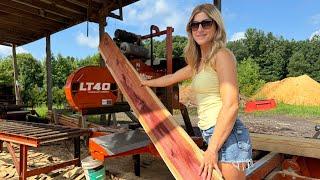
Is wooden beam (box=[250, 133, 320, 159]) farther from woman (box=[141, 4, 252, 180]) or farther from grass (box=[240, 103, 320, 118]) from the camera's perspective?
grass (box=[240, 103, 320, 118])

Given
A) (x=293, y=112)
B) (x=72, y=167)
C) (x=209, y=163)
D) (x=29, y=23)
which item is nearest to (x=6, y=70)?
(x=29, y=23)

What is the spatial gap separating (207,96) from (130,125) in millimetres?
3664

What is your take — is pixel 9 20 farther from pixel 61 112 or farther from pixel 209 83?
pixel 209 83

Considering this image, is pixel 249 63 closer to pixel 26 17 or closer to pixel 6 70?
pixel 6 70

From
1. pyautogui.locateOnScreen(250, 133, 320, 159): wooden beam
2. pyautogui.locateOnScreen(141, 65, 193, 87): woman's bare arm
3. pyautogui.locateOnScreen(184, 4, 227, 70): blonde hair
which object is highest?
pyautogui.locateOnScreen(184, 4, 227, 70): blonde hair

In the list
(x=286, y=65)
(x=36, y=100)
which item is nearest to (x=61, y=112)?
(x=36, y=100)

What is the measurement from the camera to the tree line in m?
33.1

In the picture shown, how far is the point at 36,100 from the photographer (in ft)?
80.6

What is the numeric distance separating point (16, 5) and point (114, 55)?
6.45 metres

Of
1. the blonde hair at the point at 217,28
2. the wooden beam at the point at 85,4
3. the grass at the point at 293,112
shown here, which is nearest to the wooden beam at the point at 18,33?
the wooden beam at the point at 85,4

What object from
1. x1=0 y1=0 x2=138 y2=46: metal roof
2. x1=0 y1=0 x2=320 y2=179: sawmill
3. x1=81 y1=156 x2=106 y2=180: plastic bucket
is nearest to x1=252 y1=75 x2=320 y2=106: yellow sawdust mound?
x1=0 y1=0 x2=138 y2=46: metal roof

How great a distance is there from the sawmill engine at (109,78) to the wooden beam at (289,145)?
A: 187 cm

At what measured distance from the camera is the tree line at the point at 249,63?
109 ft

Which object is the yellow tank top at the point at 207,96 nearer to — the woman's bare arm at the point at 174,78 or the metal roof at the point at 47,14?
the woman's bare arm at the point at 174,78
